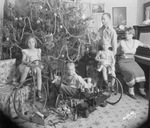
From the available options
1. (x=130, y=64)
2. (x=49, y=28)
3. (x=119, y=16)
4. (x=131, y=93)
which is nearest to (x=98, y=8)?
(x=119, y=16)

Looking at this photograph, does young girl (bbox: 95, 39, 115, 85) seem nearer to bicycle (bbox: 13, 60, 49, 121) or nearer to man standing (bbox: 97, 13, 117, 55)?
man standing (bbox: 97, 13, 117, 55)

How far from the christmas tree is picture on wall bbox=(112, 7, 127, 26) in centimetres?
14

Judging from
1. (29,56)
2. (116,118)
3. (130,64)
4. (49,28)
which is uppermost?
(49,28)

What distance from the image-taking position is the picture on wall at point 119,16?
0.81 metres

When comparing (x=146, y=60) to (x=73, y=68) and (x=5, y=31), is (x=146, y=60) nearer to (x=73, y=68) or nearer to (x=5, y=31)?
(x=73, y=68)

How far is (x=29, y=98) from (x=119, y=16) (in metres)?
0.61

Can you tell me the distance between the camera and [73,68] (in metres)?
0.85

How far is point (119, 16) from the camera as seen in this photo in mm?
824

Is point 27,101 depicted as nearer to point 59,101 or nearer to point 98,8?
point 59,101

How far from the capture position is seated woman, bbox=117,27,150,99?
0.93 metres

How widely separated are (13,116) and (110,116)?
1.65 feet

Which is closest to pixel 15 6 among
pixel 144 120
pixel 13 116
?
pixel 13 116

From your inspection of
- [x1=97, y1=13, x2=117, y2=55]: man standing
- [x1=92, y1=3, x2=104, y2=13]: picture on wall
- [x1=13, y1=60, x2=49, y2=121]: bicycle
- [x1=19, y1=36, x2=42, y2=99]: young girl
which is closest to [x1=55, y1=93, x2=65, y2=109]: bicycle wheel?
[x1=13, y1=60, x2=49, y2=121]: bicycle

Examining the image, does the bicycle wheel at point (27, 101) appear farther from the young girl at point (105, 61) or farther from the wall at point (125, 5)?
the wall at point (125, 5)
